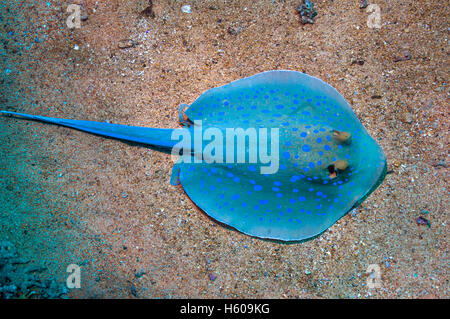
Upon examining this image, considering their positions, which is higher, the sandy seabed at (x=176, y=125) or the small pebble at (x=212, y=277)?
the sandy seabed at (x=176, y=125)

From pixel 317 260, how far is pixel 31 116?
3.99 metres

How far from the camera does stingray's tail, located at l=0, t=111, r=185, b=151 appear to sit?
313 cm

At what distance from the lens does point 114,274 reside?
318 centimetres

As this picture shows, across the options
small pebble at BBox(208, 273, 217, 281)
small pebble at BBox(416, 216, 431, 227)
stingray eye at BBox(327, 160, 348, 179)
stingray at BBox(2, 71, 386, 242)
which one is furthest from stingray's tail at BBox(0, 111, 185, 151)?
small pebble at BBox(416, 216, 431, 227)

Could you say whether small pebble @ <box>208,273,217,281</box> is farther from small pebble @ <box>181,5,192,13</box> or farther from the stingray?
small pebble @ <box>181,5,192,13</box>

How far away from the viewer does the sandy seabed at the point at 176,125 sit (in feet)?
10.4

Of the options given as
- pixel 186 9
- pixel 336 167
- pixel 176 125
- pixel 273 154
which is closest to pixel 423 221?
pixel 336 167

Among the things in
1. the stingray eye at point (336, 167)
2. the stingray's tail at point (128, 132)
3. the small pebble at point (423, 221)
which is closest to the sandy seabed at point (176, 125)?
the small pebble at point (423, 221)

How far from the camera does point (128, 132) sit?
3180mm

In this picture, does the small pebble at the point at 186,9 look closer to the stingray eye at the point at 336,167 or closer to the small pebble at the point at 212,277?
the stingray eye at the point at 336,167

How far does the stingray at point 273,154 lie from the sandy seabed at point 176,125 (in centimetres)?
33
